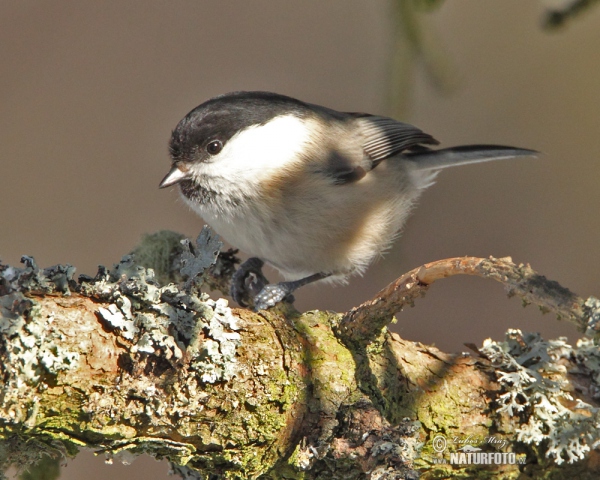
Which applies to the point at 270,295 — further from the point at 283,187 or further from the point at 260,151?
the point at 260,151

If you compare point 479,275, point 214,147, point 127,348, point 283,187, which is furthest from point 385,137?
point 127,348

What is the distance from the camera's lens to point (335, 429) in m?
1.18

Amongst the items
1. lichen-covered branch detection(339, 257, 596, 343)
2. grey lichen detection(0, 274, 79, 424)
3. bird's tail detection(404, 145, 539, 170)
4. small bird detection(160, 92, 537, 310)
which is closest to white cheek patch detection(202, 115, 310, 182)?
small bird detection(160, 92, 537, 310)

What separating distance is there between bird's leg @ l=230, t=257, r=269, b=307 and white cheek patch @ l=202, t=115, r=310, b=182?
1.16 ft

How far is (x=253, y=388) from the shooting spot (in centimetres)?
112

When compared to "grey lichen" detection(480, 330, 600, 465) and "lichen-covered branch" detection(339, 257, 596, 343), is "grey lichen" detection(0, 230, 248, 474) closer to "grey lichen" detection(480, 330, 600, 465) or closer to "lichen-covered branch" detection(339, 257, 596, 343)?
"lichen-covered branch" detection(339, 257, 596, 343)

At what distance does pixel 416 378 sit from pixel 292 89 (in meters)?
2.80

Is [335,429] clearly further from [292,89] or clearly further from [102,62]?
[102,62]

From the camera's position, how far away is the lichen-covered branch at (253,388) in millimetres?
977

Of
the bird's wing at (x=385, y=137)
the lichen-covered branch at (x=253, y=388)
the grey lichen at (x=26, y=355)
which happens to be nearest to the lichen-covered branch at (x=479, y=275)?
the lichen-covered branch at (x=253, y=388)

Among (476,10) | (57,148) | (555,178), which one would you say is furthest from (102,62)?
(555,178)

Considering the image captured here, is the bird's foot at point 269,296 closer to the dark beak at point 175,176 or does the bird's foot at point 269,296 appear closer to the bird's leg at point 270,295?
the bird's leg at point 270,295

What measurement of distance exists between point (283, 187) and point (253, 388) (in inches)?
41.7

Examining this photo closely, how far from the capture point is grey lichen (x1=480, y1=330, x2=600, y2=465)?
1.33 meters
